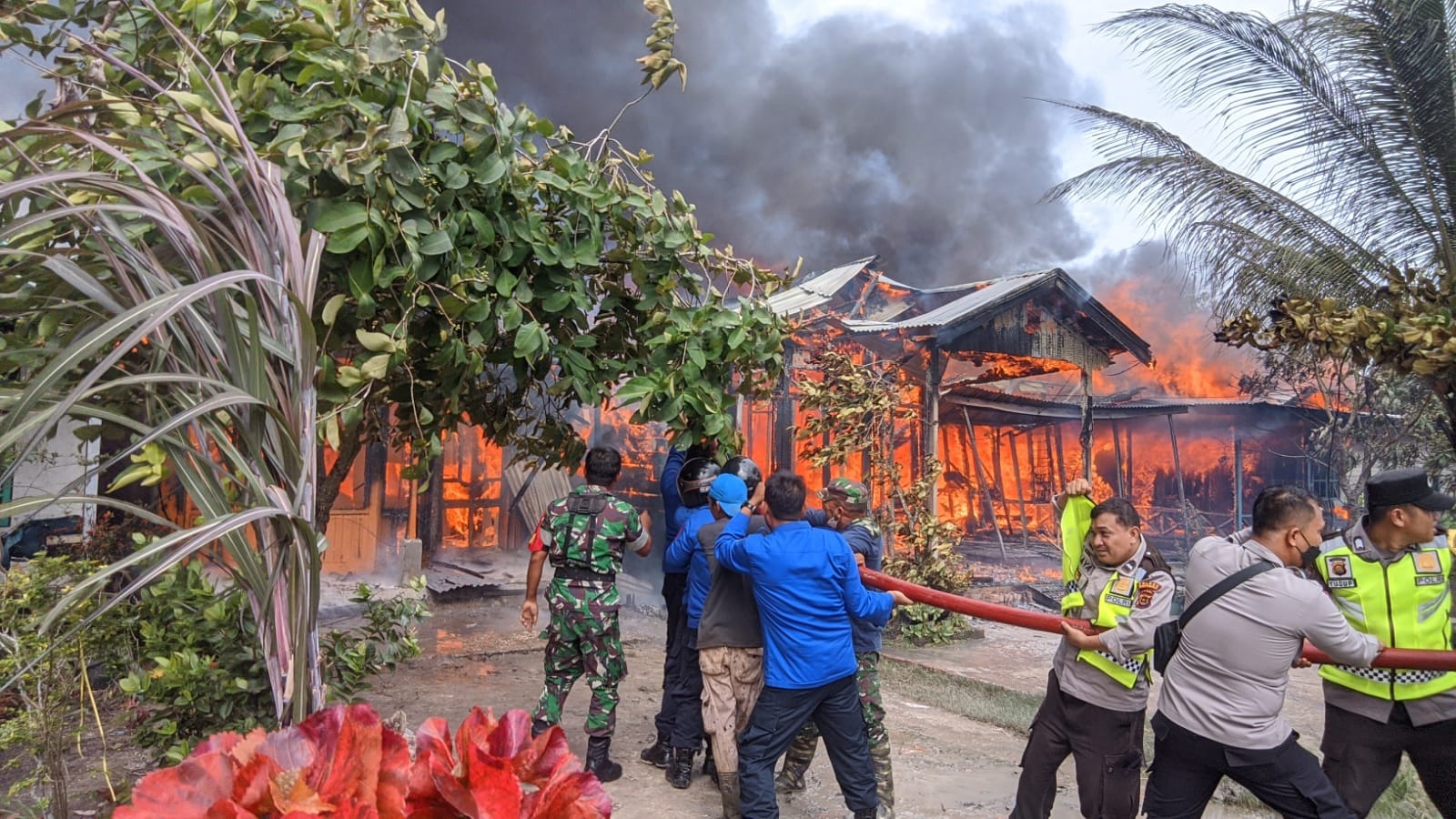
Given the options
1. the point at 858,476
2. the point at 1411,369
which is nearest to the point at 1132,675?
the point at 1411,369

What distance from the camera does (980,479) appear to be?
1113 cm

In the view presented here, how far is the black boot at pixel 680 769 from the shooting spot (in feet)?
15.7

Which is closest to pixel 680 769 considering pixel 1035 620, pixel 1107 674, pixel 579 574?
pixel 579 574

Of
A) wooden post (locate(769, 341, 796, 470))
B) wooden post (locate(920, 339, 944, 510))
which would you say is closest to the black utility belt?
wooden post (locate(769, 341, 796, 470))

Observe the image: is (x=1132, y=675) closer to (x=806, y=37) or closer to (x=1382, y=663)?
(x=1382, y=663)

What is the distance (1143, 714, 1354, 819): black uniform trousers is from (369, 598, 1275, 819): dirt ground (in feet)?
4.75

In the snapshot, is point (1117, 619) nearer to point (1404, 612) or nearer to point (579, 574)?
point (1404, 612)

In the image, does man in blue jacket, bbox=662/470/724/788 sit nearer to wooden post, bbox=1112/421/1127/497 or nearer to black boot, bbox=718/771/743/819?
black boot, bbox=718/771/743/819

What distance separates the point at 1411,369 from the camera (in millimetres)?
3389

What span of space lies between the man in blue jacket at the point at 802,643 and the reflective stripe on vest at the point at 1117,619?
0.82m

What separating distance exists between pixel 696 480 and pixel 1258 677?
2811mm

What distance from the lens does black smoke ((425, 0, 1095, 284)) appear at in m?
11.7

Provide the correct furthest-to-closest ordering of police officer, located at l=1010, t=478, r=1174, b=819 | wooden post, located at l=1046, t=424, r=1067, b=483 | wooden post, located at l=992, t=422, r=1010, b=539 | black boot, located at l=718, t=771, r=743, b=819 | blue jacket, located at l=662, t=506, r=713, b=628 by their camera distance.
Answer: wooden post, located at l=992, t=422, r=1010, b=539
wooden post, located at l=1046, t=424, r=1067, b=483
blue jacket, located at l=662, t=506, r=713, b=628
black boot, located at l=718, t=771, r=743, b=819
police officer, located at l=1010, t=478, r=1174, b=819

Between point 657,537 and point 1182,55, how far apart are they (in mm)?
7470
